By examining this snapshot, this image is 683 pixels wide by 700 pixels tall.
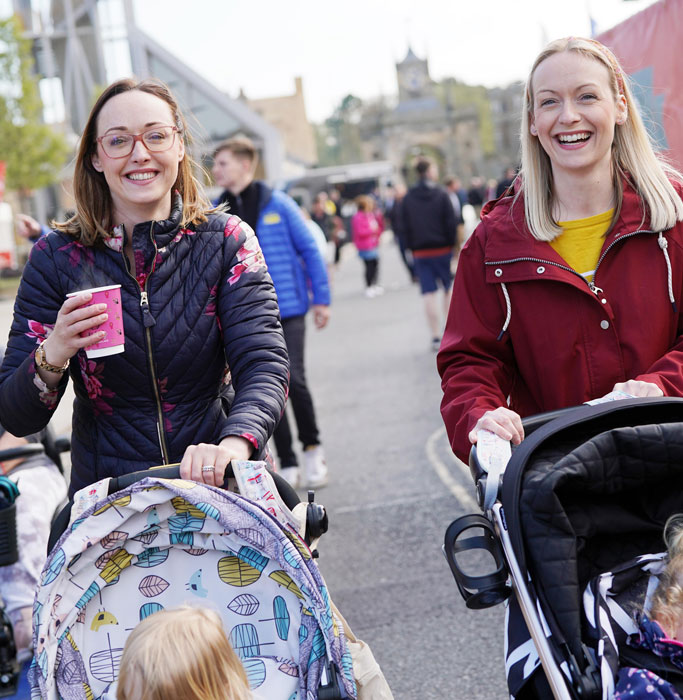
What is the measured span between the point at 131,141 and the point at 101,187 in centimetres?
24

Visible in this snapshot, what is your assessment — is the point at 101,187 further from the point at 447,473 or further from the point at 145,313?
the point at 447,473

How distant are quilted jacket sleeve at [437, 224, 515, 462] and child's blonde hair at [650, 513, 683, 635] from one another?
0.67 meters

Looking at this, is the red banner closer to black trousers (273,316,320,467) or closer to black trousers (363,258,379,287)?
black trousers (273,316,320,467)

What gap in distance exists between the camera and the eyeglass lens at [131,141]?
2.96m

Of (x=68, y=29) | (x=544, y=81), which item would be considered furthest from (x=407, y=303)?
(x=68, y=29)

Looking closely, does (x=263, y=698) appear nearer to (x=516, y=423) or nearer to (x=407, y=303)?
(x=516, y=423)

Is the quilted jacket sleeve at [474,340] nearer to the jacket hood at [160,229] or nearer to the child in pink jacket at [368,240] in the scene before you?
the jacket hood at [160,229]

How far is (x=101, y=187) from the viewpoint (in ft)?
10.3

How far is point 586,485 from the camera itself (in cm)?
240

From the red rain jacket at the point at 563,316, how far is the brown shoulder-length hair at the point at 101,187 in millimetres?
861

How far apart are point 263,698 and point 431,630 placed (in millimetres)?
2241

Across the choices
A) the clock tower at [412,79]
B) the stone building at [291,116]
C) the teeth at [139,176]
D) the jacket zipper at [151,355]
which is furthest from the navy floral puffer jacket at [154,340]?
the clock tower at [412,79]

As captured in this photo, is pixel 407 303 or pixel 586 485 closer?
pixel 586 485

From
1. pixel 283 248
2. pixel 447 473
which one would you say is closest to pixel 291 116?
pixel 283 248
